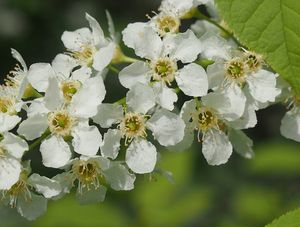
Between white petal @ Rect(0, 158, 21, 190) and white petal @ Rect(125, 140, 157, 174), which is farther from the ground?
white petal @ Rect(125, 140, 157, 174)

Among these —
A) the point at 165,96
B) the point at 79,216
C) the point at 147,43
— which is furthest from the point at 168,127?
the point at 79,216

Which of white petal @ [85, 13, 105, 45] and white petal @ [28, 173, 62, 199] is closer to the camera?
white petal @ [28, 173, 62, 199]

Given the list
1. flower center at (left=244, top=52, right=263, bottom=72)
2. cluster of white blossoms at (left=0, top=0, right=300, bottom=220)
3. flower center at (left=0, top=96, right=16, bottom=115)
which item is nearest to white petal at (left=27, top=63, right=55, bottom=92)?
cluster of white blossoms at (left=0, top=0, right=300, bottom=220)

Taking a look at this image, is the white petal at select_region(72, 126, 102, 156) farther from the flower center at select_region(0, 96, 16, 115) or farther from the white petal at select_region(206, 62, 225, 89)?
the white petal at select_region(206, 62, 225, 89)

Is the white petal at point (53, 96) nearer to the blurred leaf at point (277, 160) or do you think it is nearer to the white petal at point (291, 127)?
the white petal at point (291, 127)

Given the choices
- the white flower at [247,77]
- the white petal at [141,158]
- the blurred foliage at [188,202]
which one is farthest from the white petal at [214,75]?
the blurred foliage at [188,202]

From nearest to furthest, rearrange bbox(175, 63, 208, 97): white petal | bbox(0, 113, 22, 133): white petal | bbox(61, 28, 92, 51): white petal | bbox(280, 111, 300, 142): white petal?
bbox(0, 113, 22, 133): white petal, bbox(175, 63, 208, 97): white petal, bbox(280, 111, 300, 142): white petal, bbox(61, 28, 92, 51): white petal
